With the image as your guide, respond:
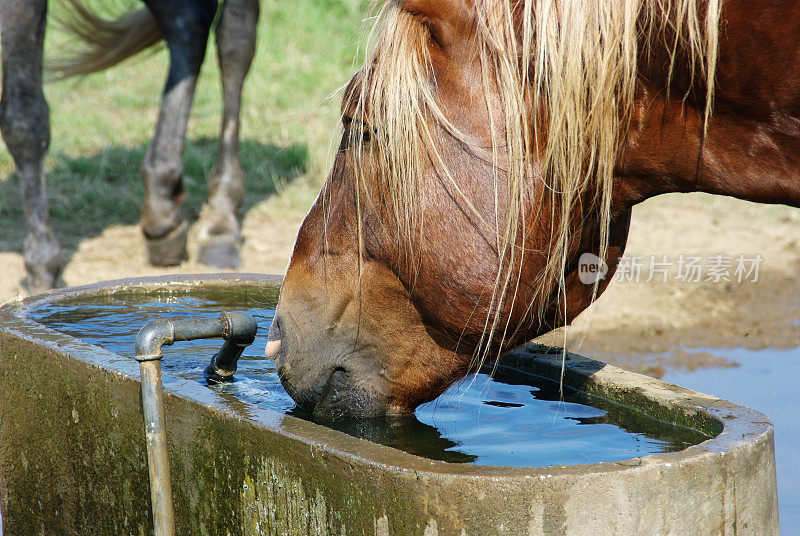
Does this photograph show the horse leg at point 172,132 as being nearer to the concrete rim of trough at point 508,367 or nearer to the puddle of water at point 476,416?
the concrete rim of trough at point 508,367

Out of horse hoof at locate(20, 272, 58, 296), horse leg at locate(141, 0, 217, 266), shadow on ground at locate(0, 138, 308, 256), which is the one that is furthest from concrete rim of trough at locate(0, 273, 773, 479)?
shadow on ground at locate(0, 138, 308, 256)

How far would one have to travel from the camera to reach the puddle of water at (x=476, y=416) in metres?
1.87

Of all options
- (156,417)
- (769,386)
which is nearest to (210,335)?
(156,417)

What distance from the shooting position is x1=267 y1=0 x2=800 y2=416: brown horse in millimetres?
1396

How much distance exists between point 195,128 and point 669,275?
3938 millimetres

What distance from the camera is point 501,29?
57.5 inches

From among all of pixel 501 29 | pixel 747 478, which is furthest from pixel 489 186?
pixel 747 478

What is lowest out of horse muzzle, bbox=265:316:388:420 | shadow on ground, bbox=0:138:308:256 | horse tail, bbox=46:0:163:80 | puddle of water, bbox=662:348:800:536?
puddle of water, bbox=662:348:800:536

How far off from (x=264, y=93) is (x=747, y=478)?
6792mm

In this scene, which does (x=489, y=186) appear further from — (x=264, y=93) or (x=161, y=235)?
(x=264, y=93)

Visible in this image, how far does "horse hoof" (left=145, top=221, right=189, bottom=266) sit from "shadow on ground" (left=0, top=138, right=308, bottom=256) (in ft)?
1.47

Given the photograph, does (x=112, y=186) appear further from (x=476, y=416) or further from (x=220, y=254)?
(x=476, y=416)

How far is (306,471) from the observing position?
153cm

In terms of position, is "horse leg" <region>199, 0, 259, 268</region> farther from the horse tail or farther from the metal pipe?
the metal pipe
